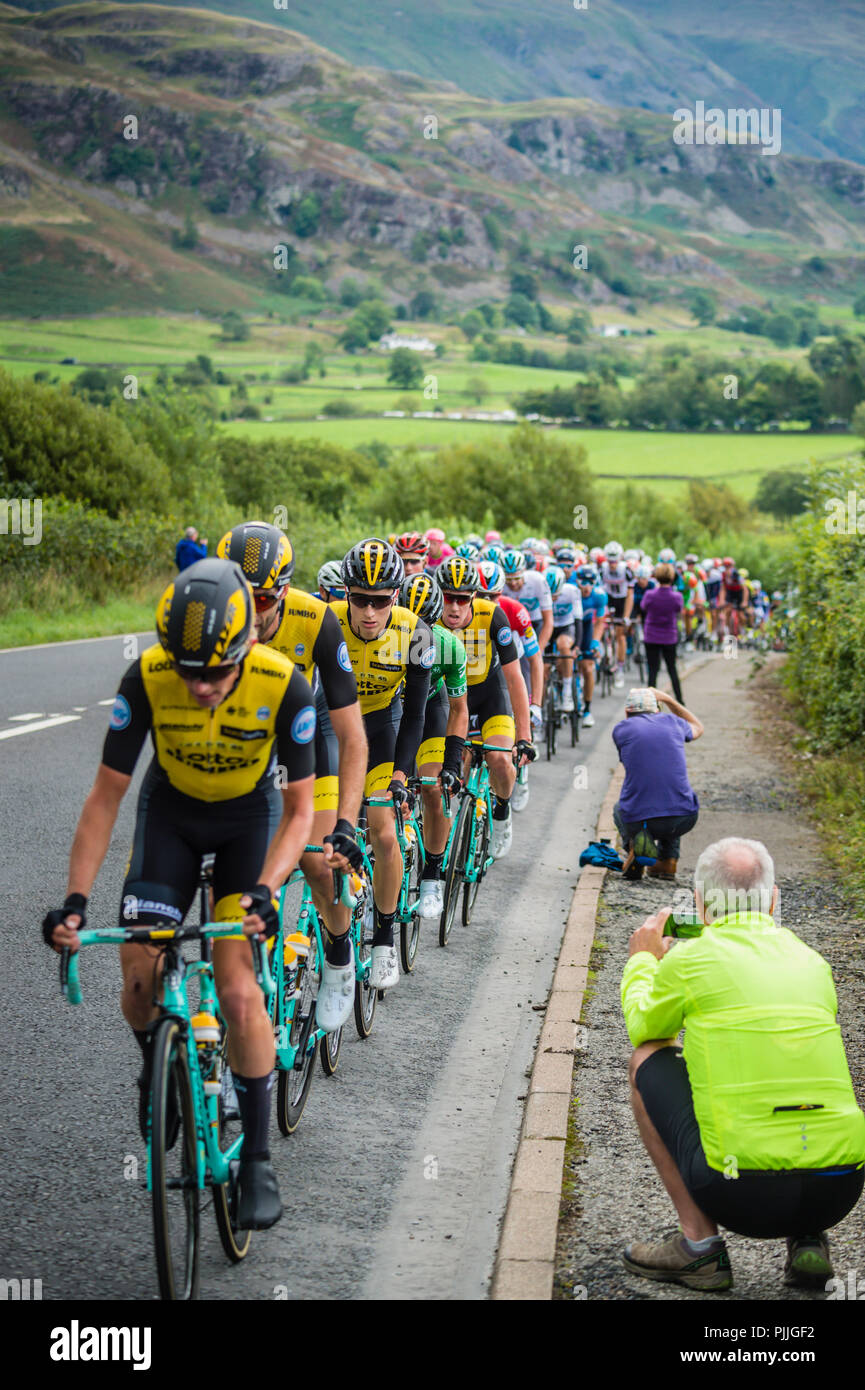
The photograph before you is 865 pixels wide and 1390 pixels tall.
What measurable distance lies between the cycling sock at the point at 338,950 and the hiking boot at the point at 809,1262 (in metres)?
2.19

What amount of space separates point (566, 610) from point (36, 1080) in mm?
12026

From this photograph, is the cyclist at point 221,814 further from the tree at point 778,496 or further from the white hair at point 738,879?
the tree at point 778,496

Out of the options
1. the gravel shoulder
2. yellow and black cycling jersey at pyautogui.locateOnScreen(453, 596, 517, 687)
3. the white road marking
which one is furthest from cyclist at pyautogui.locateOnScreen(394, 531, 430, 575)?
the white road marking

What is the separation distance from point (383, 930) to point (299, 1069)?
129 centimetres

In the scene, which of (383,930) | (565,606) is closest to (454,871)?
(383,930)

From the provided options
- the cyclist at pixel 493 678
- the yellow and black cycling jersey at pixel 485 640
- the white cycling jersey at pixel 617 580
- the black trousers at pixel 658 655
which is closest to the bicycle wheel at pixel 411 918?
the cyclist at pixel 493 678

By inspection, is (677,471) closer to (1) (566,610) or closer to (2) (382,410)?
(2) (382,410)

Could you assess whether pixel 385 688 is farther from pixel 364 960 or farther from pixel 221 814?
pixel 221 814

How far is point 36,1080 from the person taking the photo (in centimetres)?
554

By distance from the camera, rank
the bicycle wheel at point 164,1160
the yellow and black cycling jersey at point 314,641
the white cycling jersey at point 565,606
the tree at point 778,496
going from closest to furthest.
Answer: the bicycle wheel at point 164,1160, the yellow and black cycling jersey at point 314,641, the white cycling jersey at point 565,606, the tree at point 778,496

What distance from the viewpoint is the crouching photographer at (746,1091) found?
3.80 metres

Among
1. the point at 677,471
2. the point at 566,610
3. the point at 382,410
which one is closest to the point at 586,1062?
the point at 566,610

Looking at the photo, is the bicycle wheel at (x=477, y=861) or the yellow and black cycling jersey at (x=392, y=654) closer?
the yellow and black cycling jersey at (x=392, y=654)

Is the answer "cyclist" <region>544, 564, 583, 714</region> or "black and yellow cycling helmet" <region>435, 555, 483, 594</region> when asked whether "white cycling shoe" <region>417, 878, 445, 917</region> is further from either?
"cyclist" <region>544, 564, 583, 714</region>
